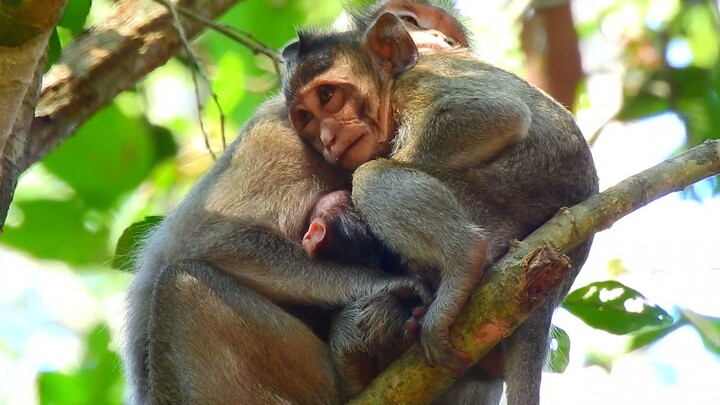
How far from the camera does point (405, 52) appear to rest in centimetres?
535

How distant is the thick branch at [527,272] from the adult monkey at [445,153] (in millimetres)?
89

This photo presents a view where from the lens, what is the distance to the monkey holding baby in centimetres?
437

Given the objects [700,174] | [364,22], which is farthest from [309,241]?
[364,22]

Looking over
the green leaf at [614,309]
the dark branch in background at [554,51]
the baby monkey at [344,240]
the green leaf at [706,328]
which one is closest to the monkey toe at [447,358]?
the baby monkey at [344,240]

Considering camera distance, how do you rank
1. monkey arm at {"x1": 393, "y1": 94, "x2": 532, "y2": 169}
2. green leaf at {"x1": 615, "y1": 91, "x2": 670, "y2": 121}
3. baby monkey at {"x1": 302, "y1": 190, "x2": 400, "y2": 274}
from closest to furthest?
monkey arm at {"x1": 393, "y1": 94, "x2": 532, "y2": 169}, baby monkey at {"x1": 302, "y1": 190, "x2": 400, "y2": 274}, green leaf at {"x1": 615, "y1": 91, "x2": 670, "y2": 121}

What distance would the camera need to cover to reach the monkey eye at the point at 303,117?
5.25m

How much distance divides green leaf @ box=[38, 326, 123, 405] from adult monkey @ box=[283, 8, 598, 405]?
2.27 m

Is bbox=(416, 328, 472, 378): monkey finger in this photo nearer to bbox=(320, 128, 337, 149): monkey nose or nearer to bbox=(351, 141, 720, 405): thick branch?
bbox=(351, 141, 720, 405): thick branch

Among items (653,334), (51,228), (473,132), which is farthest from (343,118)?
(51,228)

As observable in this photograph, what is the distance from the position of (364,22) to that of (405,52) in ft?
4.25

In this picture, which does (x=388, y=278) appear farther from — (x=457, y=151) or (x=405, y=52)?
(x=405, y=52)

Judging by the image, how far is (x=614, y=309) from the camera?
5191mm

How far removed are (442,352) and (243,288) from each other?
3.51 feet

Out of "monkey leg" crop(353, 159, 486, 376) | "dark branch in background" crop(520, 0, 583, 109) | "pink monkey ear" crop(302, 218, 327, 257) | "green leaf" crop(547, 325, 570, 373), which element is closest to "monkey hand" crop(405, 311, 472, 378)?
"monkey leg" crop(353, 159, 486, 376)
